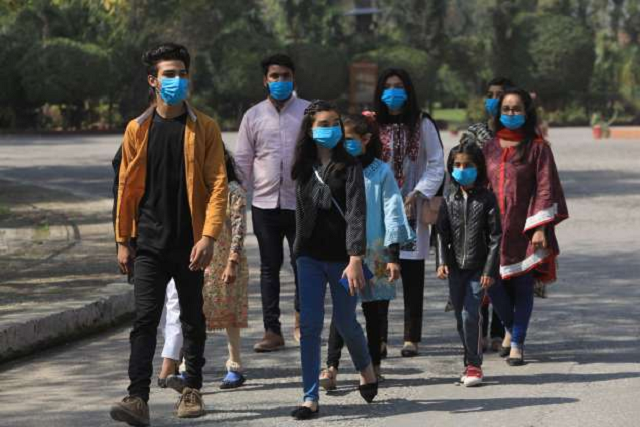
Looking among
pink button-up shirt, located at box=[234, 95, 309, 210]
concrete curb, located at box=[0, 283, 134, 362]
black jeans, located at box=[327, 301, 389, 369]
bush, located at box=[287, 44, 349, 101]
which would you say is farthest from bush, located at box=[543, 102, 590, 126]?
black jeans, located at box=[327, 301, 389, 369]

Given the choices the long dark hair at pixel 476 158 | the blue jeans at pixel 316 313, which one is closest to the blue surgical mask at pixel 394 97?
the long dark hair at pixel 476 158

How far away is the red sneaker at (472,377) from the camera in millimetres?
7664

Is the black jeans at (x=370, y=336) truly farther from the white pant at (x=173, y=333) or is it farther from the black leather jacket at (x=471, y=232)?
the white pant at (x=173, y=333)

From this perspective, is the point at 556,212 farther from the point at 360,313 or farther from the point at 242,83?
the point at 242,83

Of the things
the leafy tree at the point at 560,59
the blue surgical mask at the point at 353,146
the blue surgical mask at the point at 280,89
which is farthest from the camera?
the leafy tree at the point at 560,59

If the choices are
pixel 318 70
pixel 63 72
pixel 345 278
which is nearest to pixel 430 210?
pixel 345 278

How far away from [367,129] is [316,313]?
1189 mm

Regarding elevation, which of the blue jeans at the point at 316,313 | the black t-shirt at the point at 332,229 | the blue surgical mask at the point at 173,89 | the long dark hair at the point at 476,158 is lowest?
the blue jeans at the point at 316,313

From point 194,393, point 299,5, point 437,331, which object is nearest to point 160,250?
point 194,393

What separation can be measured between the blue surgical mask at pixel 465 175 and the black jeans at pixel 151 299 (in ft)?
6.17

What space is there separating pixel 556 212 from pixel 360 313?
2393 millimetres

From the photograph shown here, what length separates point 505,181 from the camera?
8.54m

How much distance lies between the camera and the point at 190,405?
6.86m

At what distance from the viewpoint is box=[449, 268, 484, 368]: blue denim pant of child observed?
7789 millimetres
